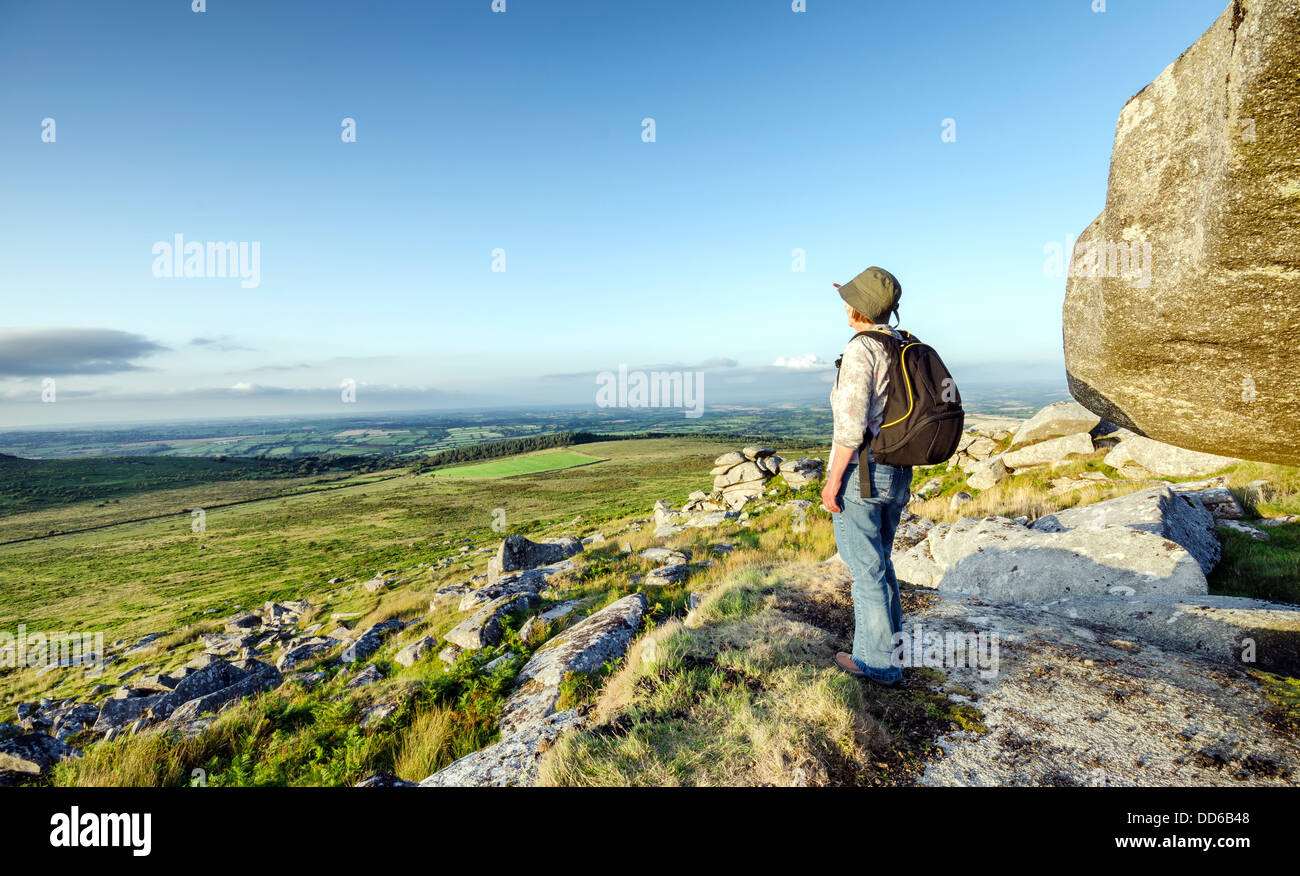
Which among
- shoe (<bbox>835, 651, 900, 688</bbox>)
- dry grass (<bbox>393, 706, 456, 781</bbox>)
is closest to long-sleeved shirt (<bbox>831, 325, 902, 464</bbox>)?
shoe (<bbox>835, 651, 900, 688</bbox>)

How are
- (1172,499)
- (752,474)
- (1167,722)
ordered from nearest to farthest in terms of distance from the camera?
(1167,722) < (1172,499) < (752,474)

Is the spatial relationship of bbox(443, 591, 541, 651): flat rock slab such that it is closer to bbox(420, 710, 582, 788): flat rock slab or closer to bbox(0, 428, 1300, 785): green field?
bbox(0, 428, 1300, 785): green field

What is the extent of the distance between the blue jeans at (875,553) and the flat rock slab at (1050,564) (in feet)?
14.2

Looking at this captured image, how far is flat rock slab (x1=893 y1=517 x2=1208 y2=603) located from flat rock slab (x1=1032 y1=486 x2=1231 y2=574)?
0.44 m

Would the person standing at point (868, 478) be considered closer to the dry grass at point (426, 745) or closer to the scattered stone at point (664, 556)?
the dry grass at point (426, 745)

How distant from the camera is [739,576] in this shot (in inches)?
345

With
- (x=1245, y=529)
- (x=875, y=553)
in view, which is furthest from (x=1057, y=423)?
(x=875, y=553)

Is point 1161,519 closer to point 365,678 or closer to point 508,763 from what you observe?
point 508,763

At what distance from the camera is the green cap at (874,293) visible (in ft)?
14.1

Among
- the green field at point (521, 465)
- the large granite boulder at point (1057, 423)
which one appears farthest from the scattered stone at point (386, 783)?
the green field at point (521, 465)

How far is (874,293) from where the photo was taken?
4285 millimetres
